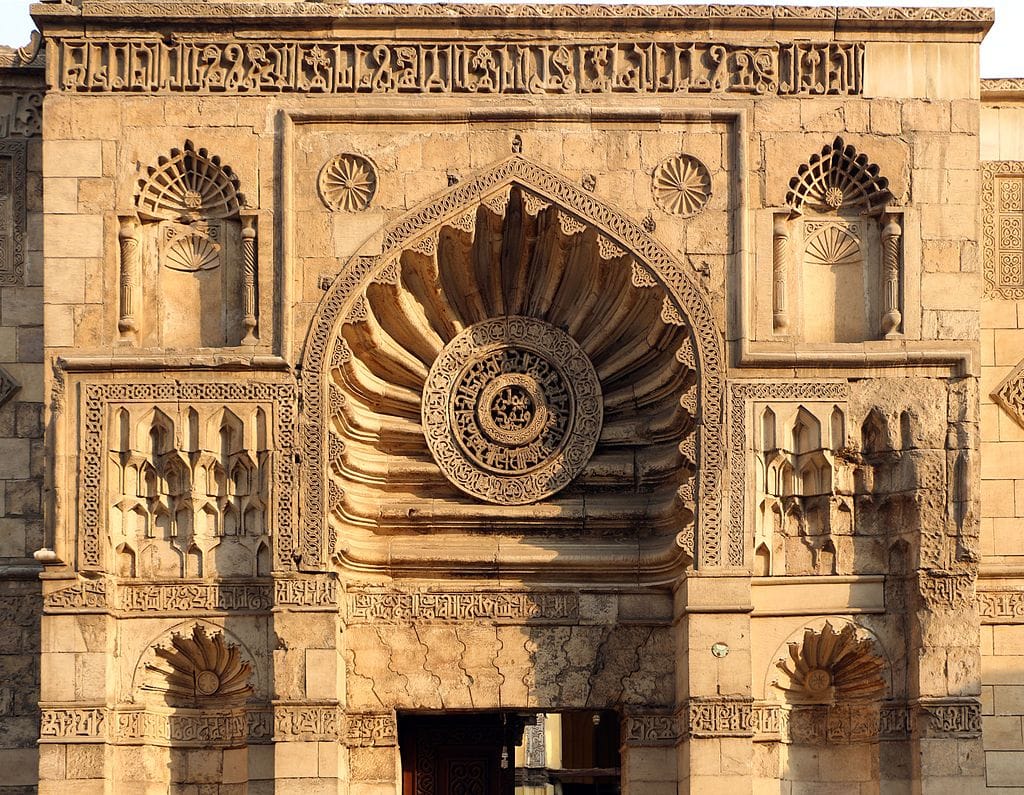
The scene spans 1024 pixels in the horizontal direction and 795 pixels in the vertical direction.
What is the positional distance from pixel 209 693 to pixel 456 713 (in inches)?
66.9

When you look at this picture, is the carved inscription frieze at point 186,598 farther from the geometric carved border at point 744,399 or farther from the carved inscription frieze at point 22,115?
the carved inscription frieze at point 22,115

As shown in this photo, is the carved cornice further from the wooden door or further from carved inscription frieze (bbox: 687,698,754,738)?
the wooden door

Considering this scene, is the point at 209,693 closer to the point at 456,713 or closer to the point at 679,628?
the point at 456,713

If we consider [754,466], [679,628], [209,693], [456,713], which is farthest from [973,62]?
[209,693]

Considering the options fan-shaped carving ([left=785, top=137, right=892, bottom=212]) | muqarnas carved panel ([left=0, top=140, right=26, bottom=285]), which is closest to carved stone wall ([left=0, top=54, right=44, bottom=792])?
muqarnas carved panel ([left=0, top=140, right=26, bottom=285])

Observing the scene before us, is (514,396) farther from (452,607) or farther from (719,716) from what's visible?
(719,716)

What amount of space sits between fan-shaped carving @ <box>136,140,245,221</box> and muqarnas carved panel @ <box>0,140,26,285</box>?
43.2 inches

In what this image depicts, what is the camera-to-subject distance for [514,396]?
14.0 metres

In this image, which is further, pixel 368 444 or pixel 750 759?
pixel 368 444

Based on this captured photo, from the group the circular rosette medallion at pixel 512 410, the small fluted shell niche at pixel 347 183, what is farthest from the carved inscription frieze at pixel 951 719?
the small fluted shell niche at pixel 347 183

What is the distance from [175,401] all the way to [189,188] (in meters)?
1.47

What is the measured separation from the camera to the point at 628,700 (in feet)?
44.5

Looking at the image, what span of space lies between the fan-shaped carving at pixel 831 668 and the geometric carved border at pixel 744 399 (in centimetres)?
92

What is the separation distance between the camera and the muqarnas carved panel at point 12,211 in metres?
14.0
